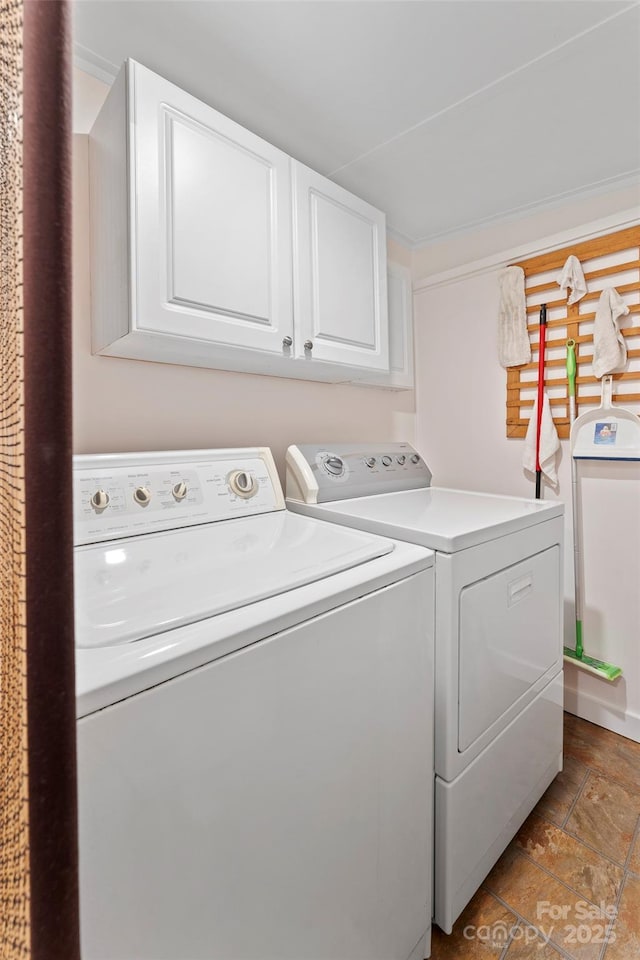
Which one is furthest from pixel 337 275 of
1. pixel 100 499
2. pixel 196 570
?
pixel 196 570

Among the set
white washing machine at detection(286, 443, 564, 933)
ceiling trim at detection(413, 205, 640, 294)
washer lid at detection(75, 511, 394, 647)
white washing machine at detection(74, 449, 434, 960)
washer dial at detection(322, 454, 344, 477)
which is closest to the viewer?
white washing machine at detection(74, 449, 434, 960)

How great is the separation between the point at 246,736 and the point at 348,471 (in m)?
1.28

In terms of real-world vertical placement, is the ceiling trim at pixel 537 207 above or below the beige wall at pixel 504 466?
above

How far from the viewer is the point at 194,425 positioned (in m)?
1.73

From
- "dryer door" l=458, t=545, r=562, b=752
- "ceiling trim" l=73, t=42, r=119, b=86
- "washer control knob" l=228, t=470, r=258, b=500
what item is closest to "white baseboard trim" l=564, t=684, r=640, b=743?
"dryer door" l=458, t=545, r=562, b=752

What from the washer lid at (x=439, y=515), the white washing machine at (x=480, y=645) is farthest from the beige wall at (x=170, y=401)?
the washer lid at (x=439, y=515)

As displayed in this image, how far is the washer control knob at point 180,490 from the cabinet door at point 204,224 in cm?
46

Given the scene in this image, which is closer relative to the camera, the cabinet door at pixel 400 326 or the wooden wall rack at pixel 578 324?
the wooden wall rack at pixel 578 324

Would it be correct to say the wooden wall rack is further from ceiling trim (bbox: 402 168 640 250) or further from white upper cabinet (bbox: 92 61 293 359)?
white upper cabinet (bbox: 92 61 293 359)

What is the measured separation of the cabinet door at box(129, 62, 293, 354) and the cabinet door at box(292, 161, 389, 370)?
77mm

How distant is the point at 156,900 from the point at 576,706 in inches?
87.4

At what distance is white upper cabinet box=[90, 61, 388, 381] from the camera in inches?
47.8

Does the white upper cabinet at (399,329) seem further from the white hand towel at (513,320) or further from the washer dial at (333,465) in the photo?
the washer dial at (333,465)

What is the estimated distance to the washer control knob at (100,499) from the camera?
122 centimetres
